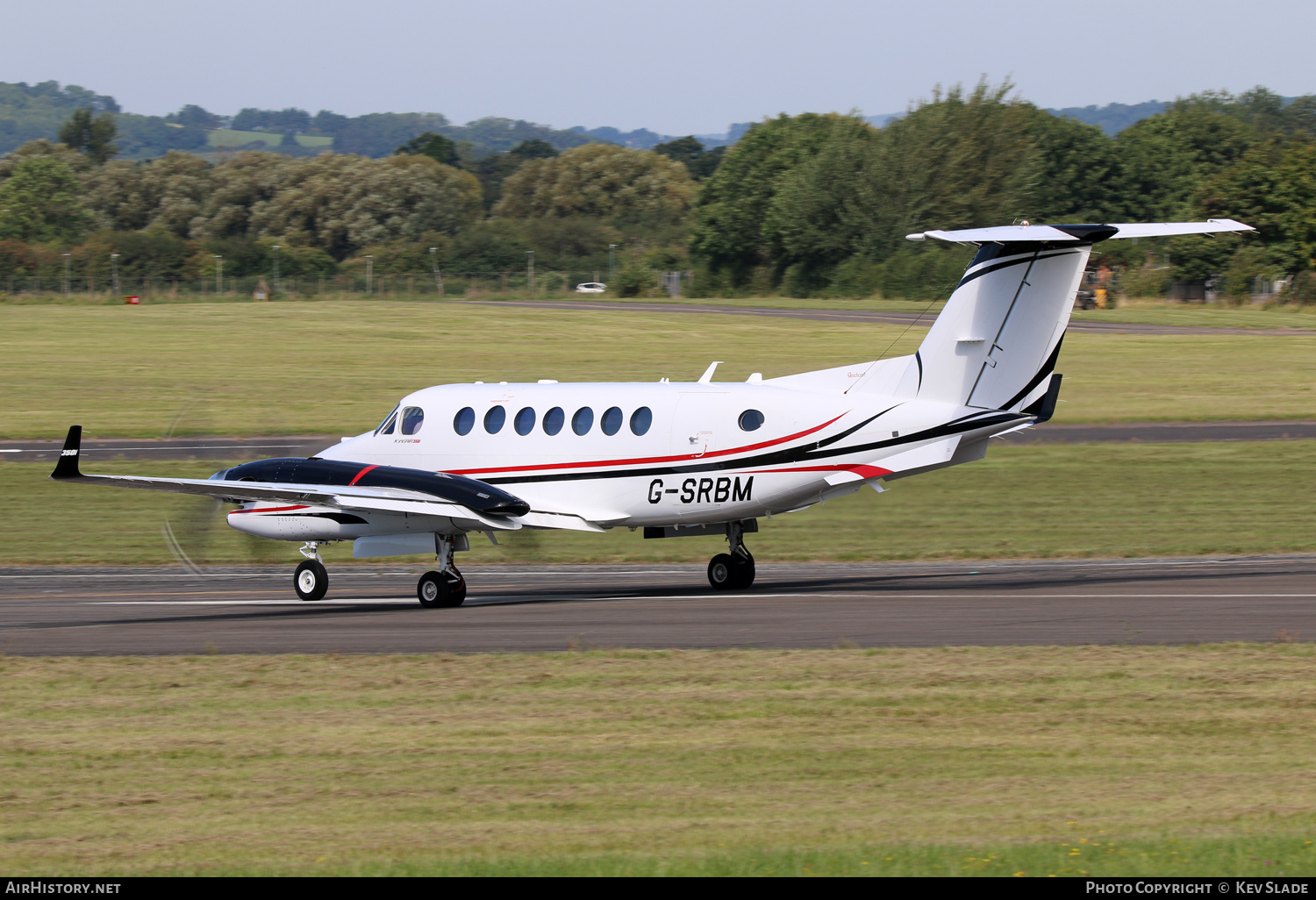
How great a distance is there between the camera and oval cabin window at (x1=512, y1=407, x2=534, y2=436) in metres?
21.8

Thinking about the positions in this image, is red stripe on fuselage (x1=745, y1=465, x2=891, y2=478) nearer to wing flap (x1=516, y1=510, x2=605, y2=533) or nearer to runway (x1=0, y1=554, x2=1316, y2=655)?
runway (x1=0, y1=554, x2=1316, y2=655)

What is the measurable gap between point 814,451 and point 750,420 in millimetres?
1012

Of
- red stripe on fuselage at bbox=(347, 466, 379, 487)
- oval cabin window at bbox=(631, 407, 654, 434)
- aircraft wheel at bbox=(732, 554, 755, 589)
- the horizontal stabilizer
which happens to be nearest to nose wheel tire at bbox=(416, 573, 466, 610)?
red stripe on fuselage at bbox=(347, 466, 379, 487)

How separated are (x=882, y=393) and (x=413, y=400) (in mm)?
7372

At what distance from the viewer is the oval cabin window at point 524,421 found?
21797 mm

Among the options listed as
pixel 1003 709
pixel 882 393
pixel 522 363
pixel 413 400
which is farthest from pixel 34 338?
pixel 1003 709

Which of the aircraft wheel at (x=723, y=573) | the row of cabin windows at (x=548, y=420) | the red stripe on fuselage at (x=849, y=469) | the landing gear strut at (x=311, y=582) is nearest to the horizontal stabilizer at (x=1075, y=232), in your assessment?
the red stripe on fuselage at (x=849, y=469)

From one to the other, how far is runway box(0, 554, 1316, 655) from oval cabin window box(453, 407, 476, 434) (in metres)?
2.60

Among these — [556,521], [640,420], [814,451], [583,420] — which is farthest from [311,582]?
[814,451]

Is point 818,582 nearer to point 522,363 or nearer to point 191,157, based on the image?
point 522,363

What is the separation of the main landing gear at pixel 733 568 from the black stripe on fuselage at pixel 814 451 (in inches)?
57.6

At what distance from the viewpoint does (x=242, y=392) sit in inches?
2148

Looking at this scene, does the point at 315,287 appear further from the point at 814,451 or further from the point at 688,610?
the point at 688,610

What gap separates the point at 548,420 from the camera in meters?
21.7
